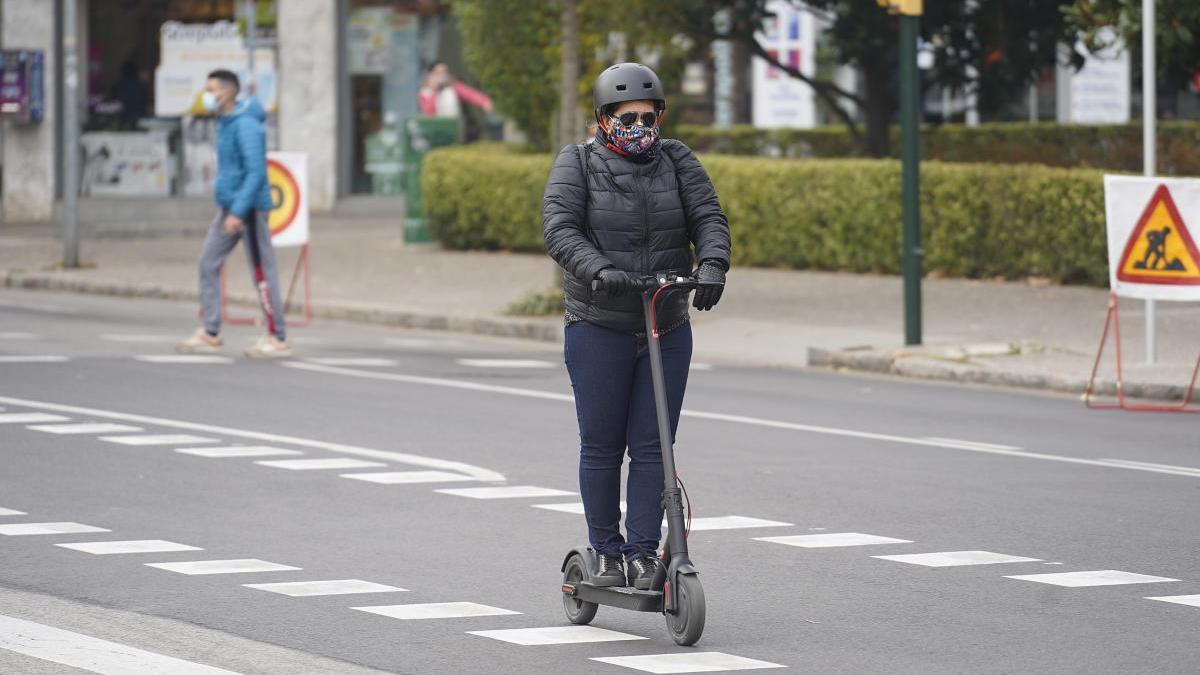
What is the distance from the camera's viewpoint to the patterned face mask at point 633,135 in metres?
7.43

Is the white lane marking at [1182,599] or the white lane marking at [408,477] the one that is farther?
the white lane marking at [408,477]

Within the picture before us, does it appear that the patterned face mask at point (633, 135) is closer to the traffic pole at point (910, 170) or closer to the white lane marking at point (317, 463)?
the white lane marking at point (317, 463)

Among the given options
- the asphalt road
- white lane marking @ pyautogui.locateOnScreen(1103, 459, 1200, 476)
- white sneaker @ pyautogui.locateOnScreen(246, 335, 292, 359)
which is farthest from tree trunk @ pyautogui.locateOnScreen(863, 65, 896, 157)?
white lane marking @ pyautogui.locateOnScreen(1103, 459, 1200, 476)

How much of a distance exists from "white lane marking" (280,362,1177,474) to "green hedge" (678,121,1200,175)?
9.15 metres

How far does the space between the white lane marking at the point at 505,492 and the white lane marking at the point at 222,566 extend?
72.9 inches

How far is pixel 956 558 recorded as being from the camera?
8992mm

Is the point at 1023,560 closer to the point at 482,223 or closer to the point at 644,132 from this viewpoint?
the point at 644,132

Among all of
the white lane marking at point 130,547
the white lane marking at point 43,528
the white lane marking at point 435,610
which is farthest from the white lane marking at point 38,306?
the white lane marking at point 435,610

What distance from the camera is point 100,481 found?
10.9 meters

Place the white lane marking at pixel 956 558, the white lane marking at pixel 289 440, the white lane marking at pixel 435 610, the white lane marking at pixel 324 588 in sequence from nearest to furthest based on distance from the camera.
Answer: the white lane marking at pixel 435 610, the white lane marking at pixel 324 588, the white lane marking at pixel 956 558, the white lane marking at pixel 289 440

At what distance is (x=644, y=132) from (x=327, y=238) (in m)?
22.2

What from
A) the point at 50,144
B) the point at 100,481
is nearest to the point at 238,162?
the point at 100,481

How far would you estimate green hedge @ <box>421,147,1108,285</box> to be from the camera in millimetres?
21203

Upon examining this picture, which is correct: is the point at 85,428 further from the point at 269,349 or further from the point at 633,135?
the point at 633,135
